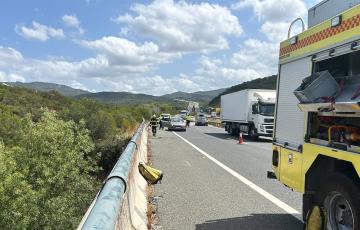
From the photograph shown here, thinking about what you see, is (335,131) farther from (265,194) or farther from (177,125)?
(177,125)

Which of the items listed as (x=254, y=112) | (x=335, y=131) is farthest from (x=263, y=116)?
(x=335, y=131)

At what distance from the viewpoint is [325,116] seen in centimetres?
588

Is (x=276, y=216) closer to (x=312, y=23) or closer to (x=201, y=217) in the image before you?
(x=201, y=217)

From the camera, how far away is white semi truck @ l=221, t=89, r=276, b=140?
30.6m

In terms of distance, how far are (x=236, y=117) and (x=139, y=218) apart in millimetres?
29345

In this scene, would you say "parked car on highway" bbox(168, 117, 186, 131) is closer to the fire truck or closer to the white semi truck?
the white semi truck

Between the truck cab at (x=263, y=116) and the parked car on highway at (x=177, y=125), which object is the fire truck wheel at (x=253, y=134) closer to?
the truck cab at (x=263, y=116)

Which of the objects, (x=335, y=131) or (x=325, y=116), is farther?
(x=325, y=116)

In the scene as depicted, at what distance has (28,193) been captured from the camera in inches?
623

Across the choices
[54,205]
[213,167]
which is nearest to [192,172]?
[213,167]

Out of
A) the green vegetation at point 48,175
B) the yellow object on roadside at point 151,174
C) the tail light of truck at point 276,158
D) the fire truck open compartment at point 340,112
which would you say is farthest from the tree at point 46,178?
the fire truck open compartment at point 340,112

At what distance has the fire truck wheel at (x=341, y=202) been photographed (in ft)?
15.6

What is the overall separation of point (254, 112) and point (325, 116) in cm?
2585

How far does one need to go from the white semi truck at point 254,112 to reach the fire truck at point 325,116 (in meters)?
23.6
